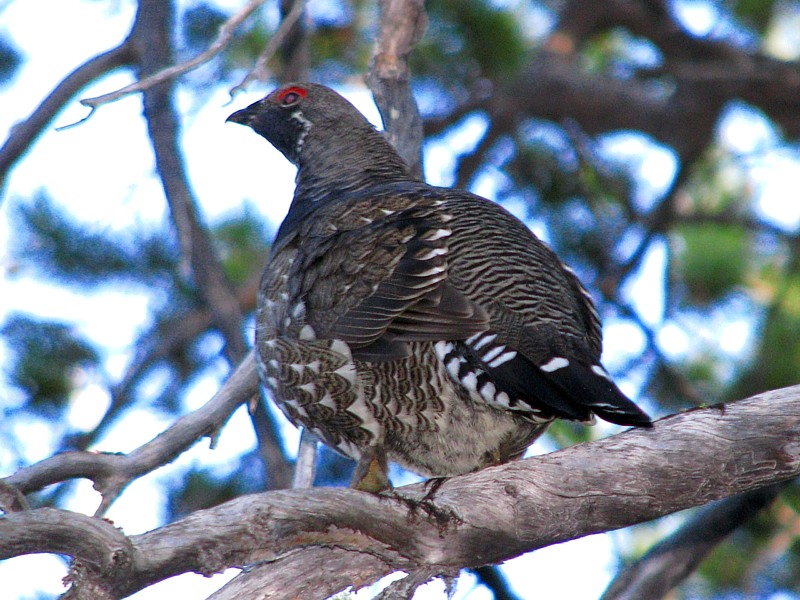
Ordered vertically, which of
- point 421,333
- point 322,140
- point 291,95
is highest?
point 291,95

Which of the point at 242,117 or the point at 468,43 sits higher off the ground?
the point at 468,43

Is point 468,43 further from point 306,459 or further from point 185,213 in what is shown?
point 306,459

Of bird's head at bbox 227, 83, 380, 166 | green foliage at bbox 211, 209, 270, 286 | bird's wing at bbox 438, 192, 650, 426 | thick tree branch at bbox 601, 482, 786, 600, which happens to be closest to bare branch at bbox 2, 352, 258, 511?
bird's wing at bbox 438, 192, 650, 426

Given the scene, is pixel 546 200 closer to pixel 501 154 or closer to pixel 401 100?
pixel 501 154

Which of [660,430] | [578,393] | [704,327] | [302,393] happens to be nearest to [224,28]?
[302,393]

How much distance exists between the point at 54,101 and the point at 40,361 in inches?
60.5

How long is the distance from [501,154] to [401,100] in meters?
2.72

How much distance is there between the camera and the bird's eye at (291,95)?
581 centimetres

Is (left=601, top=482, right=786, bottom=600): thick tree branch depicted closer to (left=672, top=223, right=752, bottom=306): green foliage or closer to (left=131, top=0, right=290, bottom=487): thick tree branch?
(left=131, top=0, right=290, bottom=487): thick tree branch

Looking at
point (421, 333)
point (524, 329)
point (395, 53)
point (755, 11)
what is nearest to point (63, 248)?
point (395, 53)

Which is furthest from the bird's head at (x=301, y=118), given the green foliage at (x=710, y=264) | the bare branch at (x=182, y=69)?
the green foliage at (x=710, y=264)

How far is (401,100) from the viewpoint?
5.43m

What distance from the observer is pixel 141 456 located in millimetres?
3824

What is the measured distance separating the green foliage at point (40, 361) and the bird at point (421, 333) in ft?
6.52
